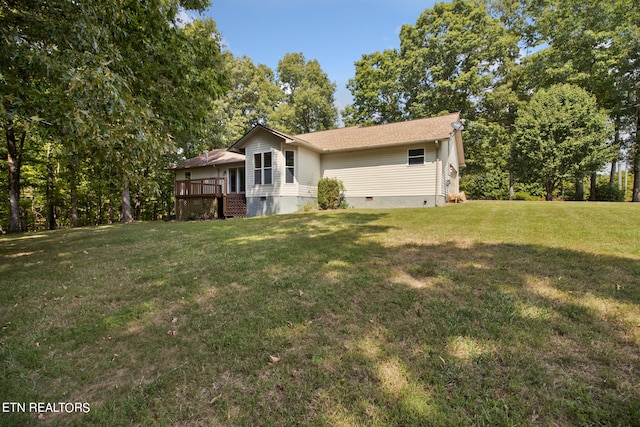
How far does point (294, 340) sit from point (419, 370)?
1.05m

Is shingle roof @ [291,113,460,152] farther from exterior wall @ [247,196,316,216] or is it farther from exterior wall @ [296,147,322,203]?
exterior wall @ [247,196,316,216]

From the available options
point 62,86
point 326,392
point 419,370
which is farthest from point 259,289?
point 62,86

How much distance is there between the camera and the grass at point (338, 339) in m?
1.80

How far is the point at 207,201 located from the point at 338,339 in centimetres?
1556

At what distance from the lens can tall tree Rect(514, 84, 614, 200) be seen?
1661 centimetres

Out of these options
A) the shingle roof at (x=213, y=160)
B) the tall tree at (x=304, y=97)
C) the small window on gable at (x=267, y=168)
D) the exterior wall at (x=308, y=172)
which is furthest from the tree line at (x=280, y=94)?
the exterior wall at (x=308, y=172)

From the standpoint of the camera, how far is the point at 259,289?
3.64m

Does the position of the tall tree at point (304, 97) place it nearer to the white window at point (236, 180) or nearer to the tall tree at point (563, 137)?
the white window at point (236, 180)

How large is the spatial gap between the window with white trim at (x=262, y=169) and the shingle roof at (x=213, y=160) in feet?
7.36

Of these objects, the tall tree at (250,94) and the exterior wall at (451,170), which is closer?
the exterior wall at (451,170)

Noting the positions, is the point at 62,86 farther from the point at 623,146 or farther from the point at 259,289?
the point at 623,146

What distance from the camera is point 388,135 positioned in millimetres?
15180

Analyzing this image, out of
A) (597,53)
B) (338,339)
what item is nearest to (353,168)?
(338,339)

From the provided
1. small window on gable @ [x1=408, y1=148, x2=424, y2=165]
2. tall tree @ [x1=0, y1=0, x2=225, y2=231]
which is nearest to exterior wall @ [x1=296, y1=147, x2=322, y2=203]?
small window on gable @ [x1=408, y1=148, x2=424, y2=165]
